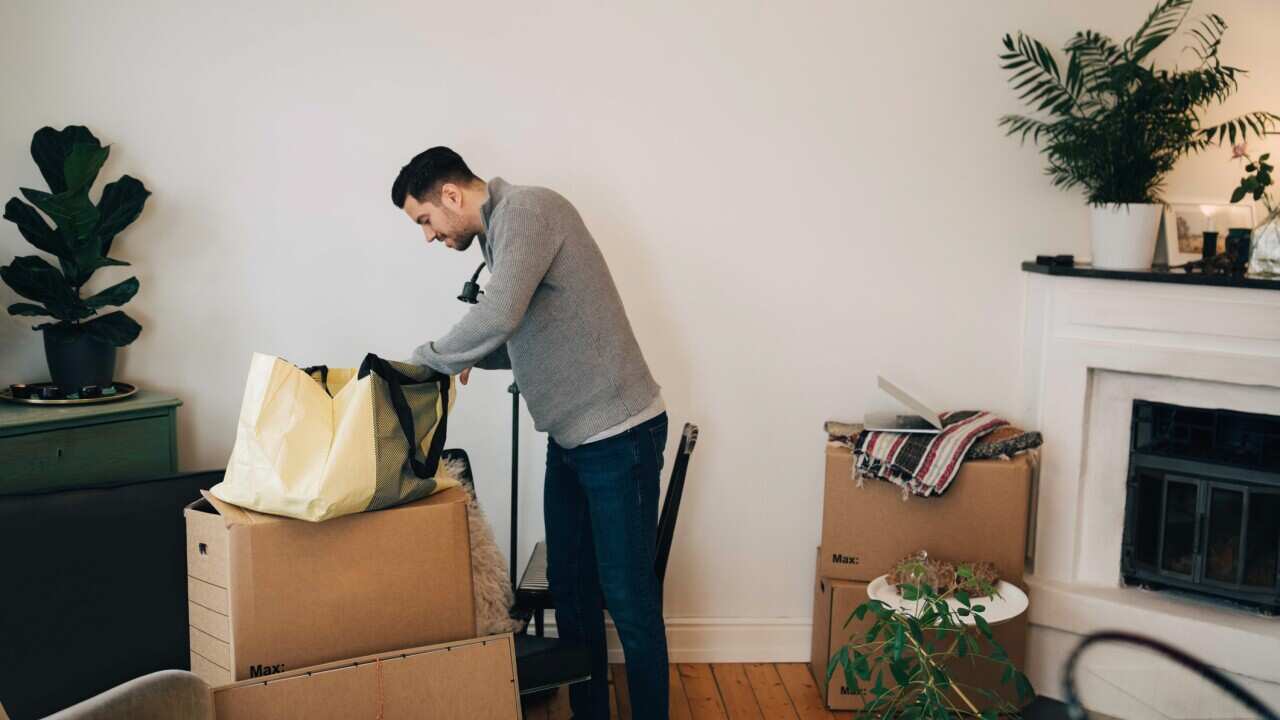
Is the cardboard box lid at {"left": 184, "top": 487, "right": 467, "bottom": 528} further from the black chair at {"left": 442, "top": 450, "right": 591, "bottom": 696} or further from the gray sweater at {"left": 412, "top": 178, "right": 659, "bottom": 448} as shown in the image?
the black chair at {"left": 442, "top": 450, "right": 591, "bottom": 696}

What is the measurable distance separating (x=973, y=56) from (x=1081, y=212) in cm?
54

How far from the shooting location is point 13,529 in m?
2.04

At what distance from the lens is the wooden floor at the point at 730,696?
272 centimetres

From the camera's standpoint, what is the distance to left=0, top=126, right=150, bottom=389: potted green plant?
246 cm

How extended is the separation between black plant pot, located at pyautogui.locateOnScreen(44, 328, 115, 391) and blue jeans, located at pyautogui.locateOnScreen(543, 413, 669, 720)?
116 cm

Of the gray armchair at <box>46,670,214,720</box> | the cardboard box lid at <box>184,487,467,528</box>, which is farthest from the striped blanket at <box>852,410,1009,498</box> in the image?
the gray armchair at <box>46,670,214,720</box>

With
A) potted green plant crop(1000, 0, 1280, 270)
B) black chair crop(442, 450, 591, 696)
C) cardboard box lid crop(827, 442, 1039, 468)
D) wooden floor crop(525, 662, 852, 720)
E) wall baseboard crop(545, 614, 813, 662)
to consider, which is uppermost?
potted green plant crop(1000, 0, 1280, 270)

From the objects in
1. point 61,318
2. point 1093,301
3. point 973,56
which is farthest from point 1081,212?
point 61,318

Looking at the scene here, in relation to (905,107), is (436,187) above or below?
below

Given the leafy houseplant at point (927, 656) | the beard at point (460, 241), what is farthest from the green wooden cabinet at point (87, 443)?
the leafy houseplant at point (927, 656)

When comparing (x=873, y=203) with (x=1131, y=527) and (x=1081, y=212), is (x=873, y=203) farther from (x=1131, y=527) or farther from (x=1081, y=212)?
(x=1131, y=527)

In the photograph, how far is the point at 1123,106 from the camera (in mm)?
2660

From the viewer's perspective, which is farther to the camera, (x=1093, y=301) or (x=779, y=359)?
(x=779, y=359)

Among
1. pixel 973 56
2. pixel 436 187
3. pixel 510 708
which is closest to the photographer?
pixel 510 708
